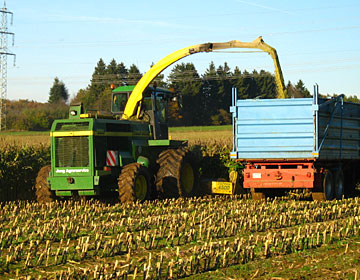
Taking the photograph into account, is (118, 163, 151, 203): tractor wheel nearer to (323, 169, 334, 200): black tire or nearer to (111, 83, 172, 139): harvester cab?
(111, 83, 172, 139): harvester cab

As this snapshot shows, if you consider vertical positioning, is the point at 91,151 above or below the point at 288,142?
below

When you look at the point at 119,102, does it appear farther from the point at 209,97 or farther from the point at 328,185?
the point at 209,97

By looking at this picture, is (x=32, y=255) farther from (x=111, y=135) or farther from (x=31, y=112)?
(x=31, y=112)

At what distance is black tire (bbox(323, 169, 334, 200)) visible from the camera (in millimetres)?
15197

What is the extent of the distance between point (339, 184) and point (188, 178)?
405 cm

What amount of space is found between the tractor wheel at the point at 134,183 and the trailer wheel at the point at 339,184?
5101mm

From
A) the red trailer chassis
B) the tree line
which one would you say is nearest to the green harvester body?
the red trailer chassis

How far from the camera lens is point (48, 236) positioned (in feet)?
32.1

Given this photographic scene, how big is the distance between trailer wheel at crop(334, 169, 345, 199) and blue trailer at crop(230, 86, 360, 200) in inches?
2.9

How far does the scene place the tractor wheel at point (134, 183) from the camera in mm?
13727

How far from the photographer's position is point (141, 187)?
14539mm

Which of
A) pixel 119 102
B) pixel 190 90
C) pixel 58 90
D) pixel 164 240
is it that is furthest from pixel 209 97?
pixel 164 240

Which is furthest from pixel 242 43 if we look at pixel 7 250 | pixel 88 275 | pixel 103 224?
pixel 88 275

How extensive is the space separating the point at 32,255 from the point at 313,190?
8.83 m
